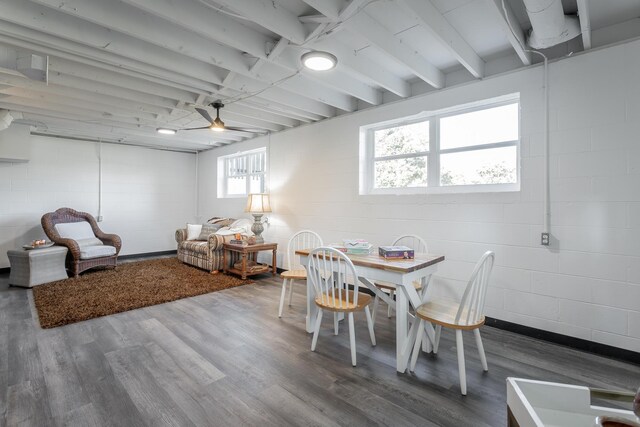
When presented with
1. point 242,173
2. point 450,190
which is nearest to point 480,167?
point 450,190

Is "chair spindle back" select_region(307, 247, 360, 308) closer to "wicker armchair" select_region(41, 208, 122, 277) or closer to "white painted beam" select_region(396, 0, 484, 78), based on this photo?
"white painted beam" select_region(396, 0, 484, 78)

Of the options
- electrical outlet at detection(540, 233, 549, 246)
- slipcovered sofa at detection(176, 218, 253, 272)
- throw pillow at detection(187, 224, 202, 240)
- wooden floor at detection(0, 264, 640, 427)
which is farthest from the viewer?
throw pillow at detection(187, 224, 202, 240)

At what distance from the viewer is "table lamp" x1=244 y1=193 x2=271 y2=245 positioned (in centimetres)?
498

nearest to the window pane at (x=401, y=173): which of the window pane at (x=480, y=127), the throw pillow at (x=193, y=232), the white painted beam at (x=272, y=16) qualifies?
the window pane at (x=480, y=127)

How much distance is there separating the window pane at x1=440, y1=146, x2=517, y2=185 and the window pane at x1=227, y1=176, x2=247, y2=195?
402 cm

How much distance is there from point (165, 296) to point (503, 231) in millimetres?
3761

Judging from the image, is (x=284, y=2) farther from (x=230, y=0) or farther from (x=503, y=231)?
(x=503, y=231)

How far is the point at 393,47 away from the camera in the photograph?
254 cm

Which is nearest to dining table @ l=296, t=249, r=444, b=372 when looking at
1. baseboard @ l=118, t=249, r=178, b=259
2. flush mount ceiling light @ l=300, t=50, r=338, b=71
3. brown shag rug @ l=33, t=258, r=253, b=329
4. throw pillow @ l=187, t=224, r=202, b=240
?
flush mount ceiling light @ l=300, t=50, r=338, b=71

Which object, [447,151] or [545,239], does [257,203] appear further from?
[545,239]

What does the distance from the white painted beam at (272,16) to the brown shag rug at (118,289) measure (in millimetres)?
3075

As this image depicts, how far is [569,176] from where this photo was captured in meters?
2.53

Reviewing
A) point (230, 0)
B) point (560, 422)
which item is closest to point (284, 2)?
point (230, 0)

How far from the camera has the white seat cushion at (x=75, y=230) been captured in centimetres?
497
